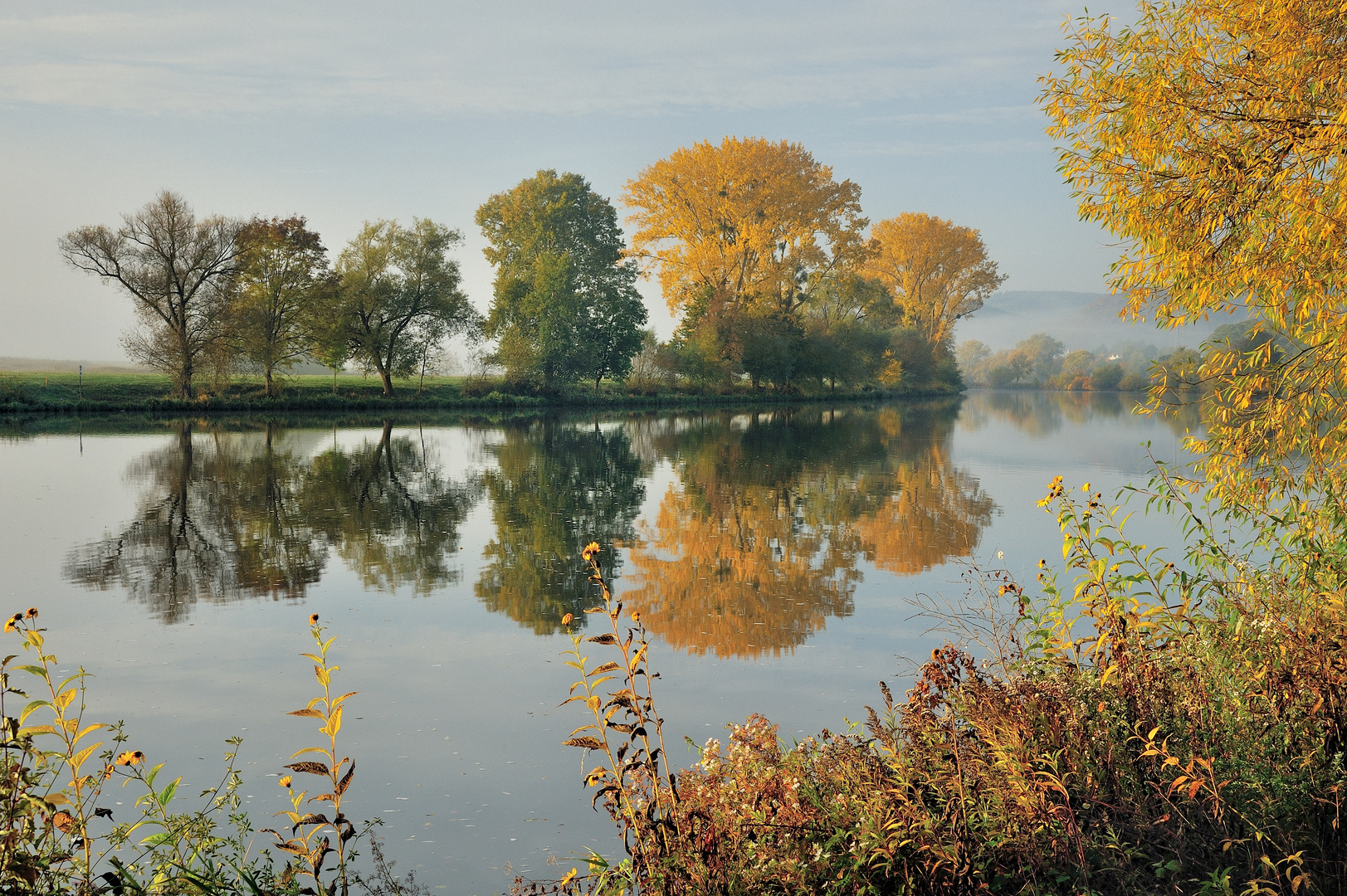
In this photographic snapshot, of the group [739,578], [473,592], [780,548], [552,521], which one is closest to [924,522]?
[780,548]

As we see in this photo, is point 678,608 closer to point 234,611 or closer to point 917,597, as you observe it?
point 917,597

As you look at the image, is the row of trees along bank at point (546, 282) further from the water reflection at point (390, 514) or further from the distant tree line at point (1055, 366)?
the distant tree line at point (1055, 366)

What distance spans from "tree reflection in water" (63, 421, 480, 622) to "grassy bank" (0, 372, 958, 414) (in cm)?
2207

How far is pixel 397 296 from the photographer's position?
1881 inches

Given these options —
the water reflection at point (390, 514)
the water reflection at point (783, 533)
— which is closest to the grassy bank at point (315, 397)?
the water reflection at point (390, 514)

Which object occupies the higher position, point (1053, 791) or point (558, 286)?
point (558, 286)

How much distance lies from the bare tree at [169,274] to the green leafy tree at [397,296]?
6341mm

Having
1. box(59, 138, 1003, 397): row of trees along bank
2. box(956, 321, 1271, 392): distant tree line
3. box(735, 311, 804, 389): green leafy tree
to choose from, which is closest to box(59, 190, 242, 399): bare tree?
box(59, 138, 1003, 397): row of trees along bank

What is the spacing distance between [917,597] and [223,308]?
1588 inches

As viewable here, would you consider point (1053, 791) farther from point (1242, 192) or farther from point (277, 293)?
point (277, 293)

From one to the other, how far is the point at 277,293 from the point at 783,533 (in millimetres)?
38915

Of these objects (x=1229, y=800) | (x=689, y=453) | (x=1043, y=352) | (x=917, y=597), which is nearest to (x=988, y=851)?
(x=1229, y=800)

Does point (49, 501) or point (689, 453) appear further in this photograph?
point (689, 453)

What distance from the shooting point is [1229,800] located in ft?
11.3
